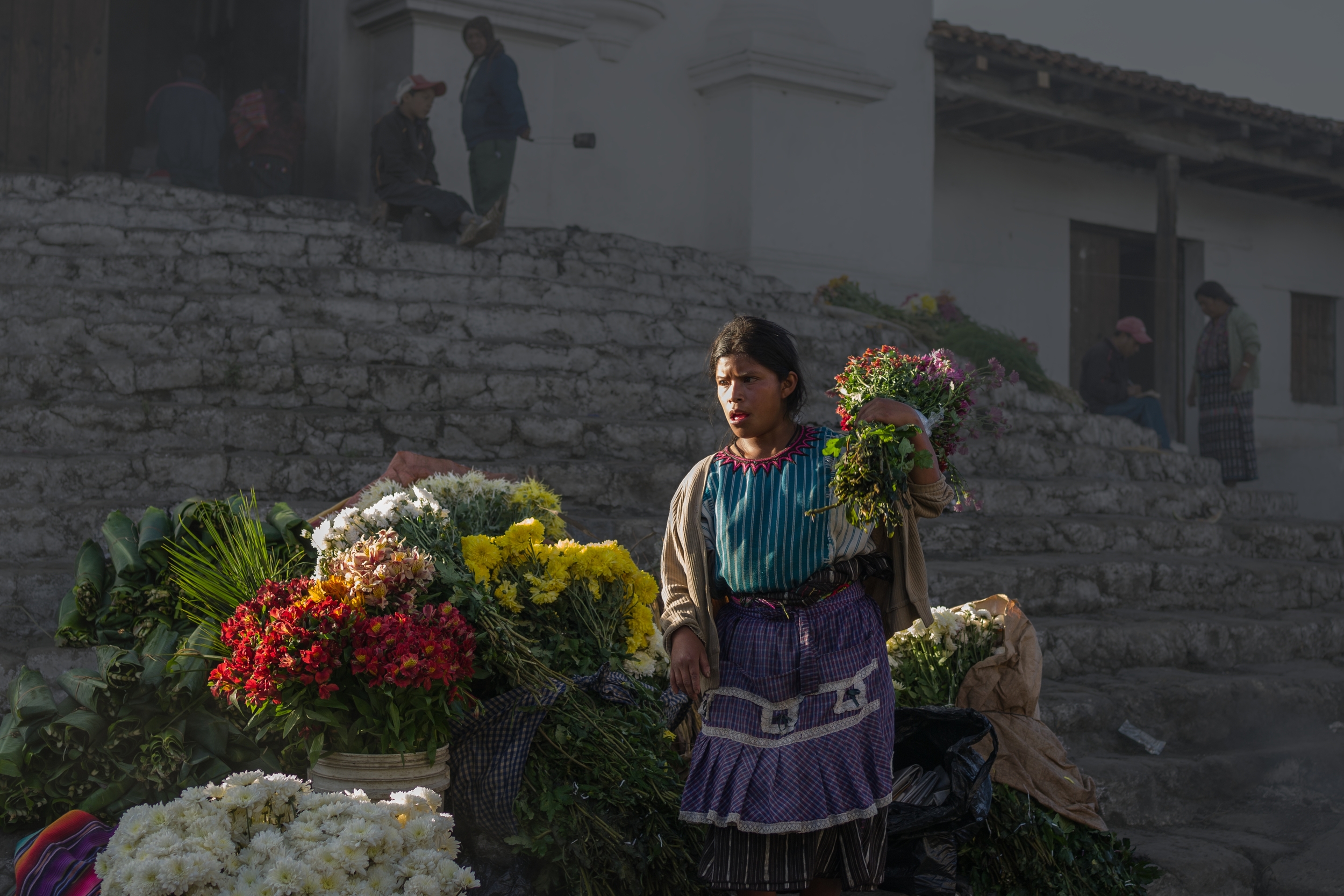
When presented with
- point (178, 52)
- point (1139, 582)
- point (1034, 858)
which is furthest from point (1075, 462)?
point (178, 52)

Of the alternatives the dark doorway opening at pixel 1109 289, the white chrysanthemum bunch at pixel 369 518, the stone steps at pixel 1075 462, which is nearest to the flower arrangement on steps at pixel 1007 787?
the white chrysanthemum bunch at pixel 369 518

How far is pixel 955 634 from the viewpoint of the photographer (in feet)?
11.6

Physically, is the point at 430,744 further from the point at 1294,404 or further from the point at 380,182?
the point at 1294,404

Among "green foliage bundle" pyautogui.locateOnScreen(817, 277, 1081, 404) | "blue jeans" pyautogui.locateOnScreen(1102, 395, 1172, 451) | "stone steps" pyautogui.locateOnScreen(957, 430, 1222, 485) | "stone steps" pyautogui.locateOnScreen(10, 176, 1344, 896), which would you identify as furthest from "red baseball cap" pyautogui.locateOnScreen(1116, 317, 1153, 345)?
"stone steps" pyautogui.locateOnScreen(957, 430, 1222, 485)

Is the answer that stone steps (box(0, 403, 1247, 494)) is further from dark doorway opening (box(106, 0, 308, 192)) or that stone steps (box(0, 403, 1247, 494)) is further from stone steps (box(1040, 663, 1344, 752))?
dark doorway opening (box(106, 0, 308, 192))

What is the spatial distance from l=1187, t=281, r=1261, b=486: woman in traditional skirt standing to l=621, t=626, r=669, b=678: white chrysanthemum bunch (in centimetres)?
678

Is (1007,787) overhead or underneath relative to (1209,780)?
overhead

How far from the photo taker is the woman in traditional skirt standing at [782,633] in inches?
96.9

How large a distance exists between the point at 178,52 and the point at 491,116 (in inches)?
215

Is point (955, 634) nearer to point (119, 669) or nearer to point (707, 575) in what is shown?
point (707, 575)

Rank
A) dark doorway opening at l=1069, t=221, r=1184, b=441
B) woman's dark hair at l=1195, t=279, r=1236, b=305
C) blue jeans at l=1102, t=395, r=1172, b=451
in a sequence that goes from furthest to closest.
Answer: dark doorway opening at l=1069, t=221, r=1184, b=441
blue jeans at l=1102, t=395, r=1172, b=451
woman's dark hair at l=1195, t=279, r=1236, b=305

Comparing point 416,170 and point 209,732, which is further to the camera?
point 416,170

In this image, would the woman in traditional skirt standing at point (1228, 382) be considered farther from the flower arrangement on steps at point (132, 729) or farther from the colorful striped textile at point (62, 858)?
the colorful striped textile at point (62, 858)

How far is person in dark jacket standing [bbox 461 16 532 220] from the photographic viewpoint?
9266 mm
